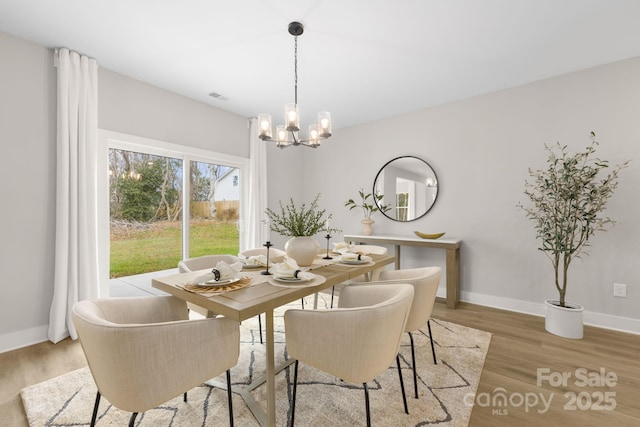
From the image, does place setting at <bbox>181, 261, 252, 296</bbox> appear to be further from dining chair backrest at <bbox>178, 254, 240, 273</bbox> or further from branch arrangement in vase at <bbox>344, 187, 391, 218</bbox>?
branch arrangement in vase at <bbox>344, 187, 391, 218</bbox>

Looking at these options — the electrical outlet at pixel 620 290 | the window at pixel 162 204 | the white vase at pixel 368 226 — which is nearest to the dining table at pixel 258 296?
the window at pixel 162 204

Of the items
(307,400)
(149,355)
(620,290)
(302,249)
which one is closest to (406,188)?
(620,290)

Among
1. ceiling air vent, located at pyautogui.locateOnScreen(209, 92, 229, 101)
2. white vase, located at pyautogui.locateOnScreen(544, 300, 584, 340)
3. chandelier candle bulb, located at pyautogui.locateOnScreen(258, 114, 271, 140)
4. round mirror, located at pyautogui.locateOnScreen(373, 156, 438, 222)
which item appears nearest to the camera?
chandelier candle bulb, located at pyautogui.locateOnScreen(258, 114, 271, 140)

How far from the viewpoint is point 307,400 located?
5.35 feet

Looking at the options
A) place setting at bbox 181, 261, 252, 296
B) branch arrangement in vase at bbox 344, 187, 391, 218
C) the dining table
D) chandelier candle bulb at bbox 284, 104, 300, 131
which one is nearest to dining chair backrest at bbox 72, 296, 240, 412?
the dining table

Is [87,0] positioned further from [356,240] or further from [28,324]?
[356,240]

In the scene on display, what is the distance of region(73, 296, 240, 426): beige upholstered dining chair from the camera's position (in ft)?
3.33

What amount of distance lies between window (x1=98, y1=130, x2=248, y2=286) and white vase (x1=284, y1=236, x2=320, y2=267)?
206 centimetres

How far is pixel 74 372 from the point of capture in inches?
74.9

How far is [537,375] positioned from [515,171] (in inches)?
83.5

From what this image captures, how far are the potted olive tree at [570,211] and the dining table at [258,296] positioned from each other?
6.93 ft

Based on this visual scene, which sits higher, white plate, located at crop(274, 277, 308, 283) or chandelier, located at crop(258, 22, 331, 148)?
chandelier, located at crop(258, 22, 331, 148)

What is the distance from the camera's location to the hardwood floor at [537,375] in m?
1.52

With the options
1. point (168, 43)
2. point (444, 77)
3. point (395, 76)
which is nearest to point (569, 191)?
point (444, 77)
